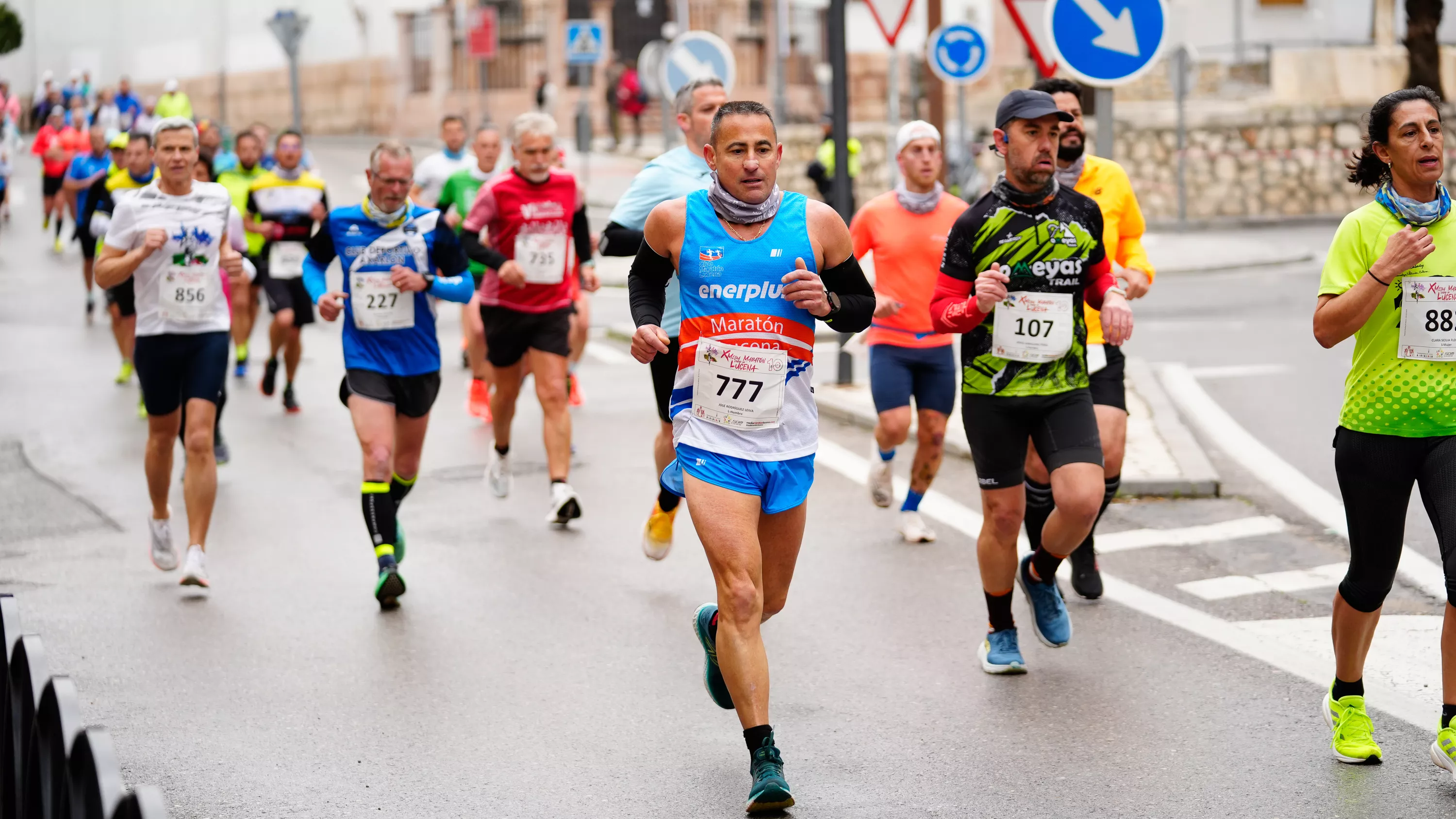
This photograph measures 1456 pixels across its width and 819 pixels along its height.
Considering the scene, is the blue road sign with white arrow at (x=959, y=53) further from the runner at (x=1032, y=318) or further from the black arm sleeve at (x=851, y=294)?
the black arm sleeve at (x=851, y=294)

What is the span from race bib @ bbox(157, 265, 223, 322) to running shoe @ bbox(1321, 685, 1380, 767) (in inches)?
196

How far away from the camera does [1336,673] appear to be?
18.4 feet

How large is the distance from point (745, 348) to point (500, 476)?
4692 mm

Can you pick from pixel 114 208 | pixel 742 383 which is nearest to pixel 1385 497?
pixel 742 383

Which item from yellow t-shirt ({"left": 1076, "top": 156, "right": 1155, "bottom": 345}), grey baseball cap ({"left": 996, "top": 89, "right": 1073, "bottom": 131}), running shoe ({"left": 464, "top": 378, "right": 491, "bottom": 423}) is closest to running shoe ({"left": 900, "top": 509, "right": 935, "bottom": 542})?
yellow t-shirt ({"left": 1076, "top": 156, "right": 1155, "bottom": 345})

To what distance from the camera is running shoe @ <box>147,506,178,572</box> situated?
843 centimetres

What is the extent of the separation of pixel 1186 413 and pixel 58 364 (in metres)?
9.49

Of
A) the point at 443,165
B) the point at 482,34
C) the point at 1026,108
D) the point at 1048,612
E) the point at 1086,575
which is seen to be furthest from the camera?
the point at 482,34

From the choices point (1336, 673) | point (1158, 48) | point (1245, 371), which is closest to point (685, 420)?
point (1336, 673)

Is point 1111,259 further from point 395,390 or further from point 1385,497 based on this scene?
point 395,390

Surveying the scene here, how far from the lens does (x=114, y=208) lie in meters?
9.66

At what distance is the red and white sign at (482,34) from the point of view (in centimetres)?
3403

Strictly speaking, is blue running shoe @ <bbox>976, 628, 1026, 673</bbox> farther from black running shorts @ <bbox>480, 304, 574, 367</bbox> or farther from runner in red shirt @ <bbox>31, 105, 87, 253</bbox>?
runner in red shirt @ <bbox>31, 105, 87, 253</bbox>

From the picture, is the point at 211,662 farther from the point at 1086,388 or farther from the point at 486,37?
the point at 486,37
